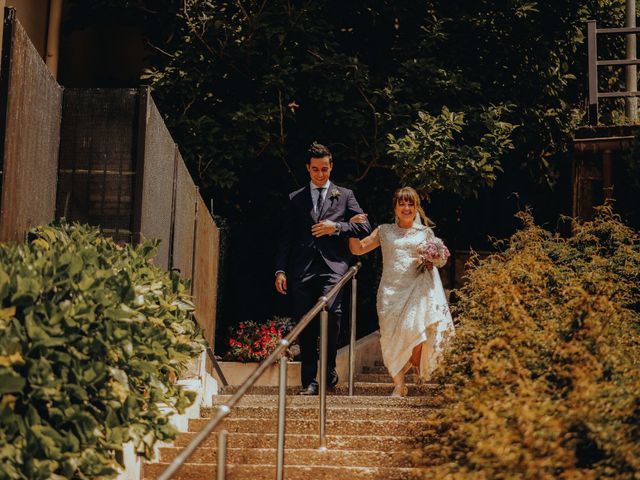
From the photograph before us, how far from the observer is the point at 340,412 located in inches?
263

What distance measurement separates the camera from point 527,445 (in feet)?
13.6

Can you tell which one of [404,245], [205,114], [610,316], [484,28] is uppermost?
[484,28]

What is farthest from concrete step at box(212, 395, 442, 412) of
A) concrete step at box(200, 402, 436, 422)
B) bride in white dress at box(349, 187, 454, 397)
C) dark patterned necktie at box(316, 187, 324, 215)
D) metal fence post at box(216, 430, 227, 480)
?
metal fence post at box(216, 430, 227, 480)

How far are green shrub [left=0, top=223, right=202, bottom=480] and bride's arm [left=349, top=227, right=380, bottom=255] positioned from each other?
282cm

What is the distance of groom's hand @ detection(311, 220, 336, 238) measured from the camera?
7.66 metres

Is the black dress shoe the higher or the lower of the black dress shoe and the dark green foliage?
the lower

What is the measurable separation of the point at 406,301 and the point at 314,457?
256 cm

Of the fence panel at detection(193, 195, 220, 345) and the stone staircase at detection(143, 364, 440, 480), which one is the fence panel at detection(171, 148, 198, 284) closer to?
the fence panel at detection(193, 195, 220, 345)

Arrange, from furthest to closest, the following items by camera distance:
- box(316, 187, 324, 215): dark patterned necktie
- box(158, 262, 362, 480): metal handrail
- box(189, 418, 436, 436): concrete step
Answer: box(316, 187, 324, 215): dark patterned necktie
box(189, 418, 436, 436): concrete step
box(158, 262, 362, 480): metal handrail

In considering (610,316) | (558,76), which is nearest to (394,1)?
(558,76)

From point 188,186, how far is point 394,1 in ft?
19.0

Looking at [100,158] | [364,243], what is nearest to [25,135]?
[100,158]

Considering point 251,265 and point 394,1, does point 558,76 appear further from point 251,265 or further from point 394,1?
point 251,265

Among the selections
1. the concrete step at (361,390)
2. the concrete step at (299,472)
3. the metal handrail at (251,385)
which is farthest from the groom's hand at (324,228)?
the concrete step at (299,472)
